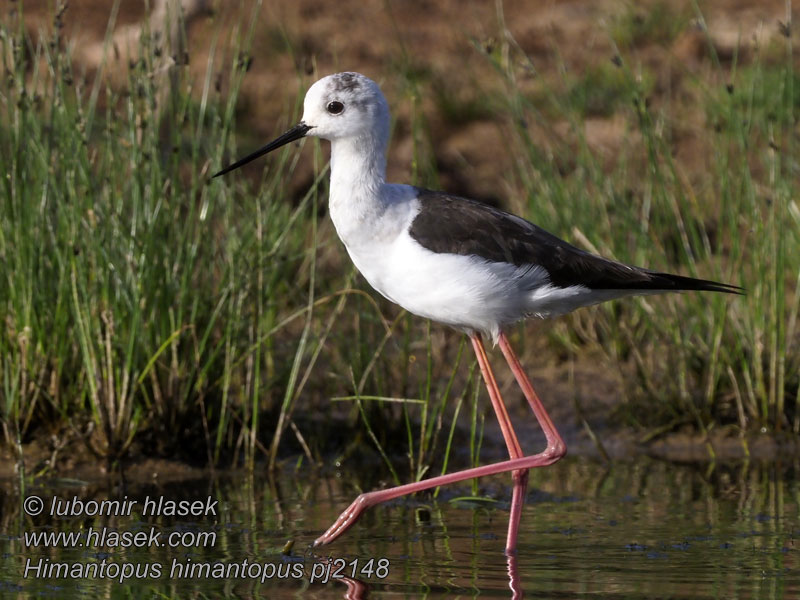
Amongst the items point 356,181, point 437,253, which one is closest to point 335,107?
point 356,181

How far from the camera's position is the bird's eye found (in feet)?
13.3

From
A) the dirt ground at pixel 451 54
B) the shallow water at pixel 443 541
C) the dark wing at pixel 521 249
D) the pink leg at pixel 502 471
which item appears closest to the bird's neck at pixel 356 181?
the dark wing at pixel 521 249

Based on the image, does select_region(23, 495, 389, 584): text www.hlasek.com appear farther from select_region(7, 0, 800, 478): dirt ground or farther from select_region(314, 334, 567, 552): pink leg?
select_region(7, 0, 800, 478): dirt ground

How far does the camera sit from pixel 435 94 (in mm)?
8820

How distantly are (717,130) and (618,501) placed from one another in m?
1.51

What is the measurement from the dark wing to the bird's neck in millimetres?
147

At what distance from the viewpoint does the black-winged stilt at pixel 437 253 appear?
3912 mm

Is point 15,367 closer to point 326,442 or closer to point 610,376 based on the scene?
point 326,442

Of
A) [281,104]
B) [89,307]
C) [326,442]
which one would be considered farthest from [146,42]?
[281,104]

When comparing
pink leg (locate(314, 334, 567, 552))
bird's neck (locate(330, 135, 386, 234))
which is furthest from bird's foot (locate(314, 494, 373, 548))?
bird's neck (locate(330, 135, 386, 234))

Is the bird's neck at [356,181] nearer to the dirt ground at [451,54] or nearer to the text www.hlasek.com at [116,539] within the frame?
the text www.hlasek.com at [116,539]

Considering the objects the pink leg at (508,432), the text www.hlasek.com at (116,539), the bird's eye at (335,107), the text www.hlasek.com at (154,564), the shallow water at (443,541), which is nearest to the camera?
the shallow water at (443,541)

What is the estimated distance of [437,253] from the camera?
3.88 m

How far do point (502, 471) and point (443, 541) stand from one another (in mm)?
375
